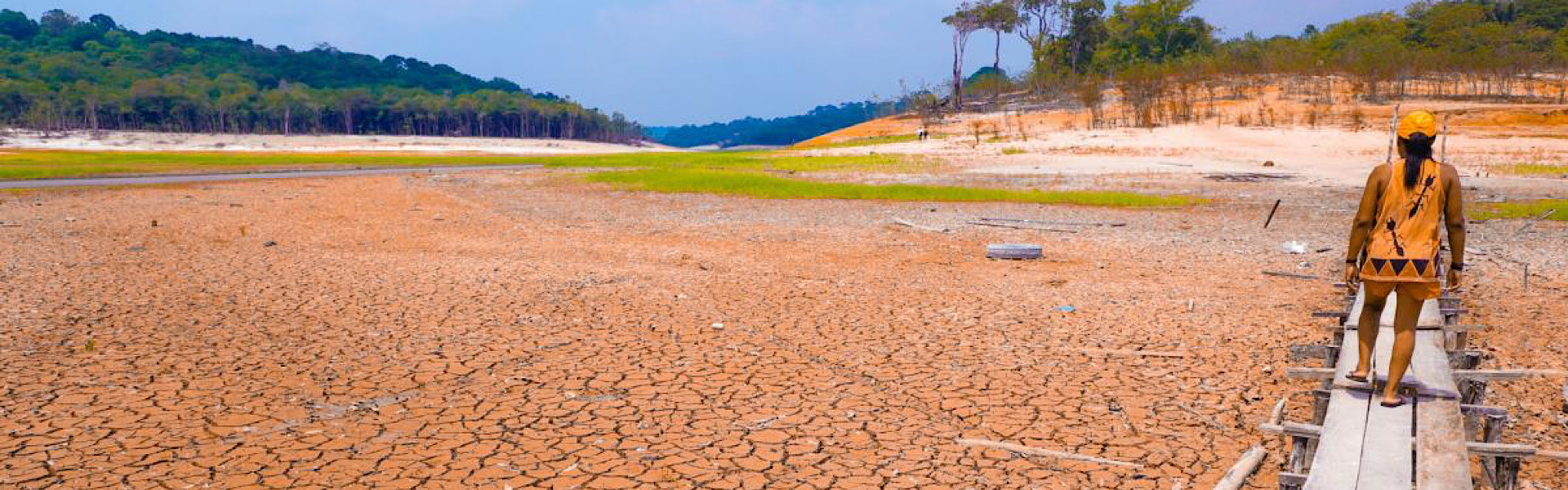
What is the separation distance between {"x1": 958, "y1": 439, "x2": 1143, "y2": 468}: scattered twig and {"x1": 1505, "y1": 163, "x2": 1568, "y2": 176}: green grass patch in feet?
84.0

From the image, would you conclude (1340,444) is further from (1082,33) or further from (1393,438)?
(1082,33)

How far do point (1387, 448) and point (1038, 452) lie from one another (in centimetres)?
163

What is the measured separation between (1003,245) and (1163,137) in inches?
1075

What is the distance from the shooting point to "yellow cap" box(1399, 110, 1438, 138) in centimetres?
431

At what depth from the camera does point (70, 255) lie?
12.5 metres

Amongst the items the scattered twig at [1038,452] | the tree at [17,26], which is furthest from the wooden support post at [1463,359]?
the tree at [17,26]

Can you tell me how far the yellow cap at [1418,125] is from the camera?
4.31 metres

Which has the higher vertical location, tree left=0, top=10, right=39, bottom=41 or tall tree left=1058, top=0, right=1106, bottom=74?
tree left=0, top=10, right=39, bottom=41

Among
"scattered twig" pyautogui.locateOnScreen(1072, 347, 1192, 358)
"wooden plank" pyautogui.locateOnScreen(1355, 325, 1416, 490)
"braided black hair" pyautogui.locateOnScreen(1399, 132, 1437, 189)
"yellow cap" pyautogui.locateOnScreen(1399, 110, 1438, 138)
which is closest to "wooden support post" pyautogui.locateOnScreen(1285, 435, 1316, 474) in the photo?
"wooden plank" pyautogui.locateOnScreen(1355, 325, 1416, 490)

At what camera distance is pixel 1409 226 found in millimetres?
4414

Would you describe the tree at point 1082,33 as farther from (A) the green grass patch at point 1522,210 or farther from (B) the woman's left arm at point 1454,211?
(B) the woman's left arm at point 1454,211

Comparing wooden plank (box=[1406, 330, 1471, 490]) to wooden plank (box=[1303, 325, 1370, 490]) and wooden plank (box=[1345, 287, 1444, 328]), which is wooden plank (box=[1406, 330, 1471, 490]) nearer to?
wooden plank (box=[1303, 325, 1370, 490])

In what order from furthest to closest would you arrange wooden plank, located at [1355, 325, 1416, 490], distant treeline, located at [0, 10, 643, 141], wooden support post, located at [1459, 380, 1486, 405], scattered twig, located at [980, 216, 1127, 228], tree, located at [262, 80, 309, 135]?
tree, located at [262, 80, 309, 135] → distant treeline, located at [0, 10, 643, 141] → scattered twig, located at [980, 216, 1127, 228] → wooden support post, located at [1459, 380, 1486, 405] → wooden plank, located at [1355, 325, 1416, 490]

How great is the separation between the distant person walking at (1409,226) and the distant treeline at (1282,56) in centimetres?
3825
